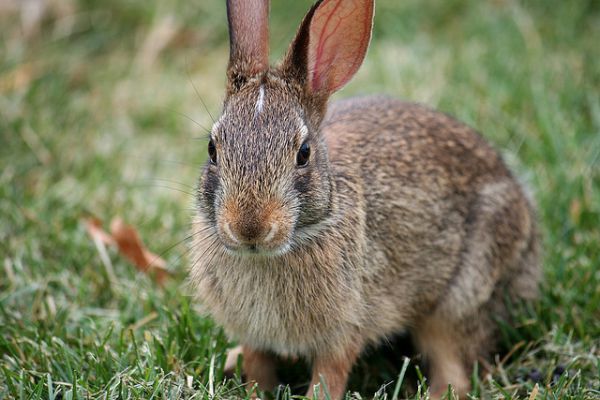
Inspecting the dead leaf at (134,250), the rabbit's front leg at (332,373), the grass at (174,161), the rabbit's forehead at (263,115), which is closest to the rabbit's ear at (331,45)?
the rabbit's forehead at (263,115)

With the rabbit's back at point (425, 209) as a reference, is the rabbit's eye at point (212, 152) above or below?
above

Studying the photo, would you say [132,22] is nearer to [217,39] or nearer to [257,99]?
[217,39]

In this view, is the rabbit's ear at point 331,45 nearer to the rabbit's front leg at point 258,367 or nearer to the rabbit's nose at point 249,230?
the rabbit's nose at point 249,230

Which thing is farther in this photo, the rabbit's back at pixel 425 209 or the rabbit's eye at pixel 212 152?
the rabbit's back at pixel 425 209

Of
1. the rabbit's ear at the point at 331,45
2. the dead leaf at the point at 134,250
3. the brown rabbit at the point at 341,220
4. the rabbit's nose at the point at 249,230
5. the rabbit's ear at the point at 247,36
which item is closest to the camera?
the rabbit's nose at the point at 249,230

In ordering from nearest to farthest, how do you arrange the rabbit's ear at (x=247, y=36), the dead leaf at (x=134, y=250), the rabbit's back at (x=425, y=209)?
the rabbit's ear at (x=247, y=36), the rabbit's back at (x=425, y=209), the dead leaf at (x=134, y=250)

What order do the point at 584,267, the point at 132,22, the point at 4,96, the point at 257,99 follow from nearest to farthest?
the point at 257,99, the point at 584,267, the point at 4,96, the point at 132,22

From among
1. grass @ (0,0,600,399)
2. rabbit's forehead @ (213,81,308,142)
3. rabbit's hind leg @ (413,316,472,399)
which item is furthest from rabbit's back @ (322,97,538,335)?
rabbit's forehead @ (213,81,308,142)

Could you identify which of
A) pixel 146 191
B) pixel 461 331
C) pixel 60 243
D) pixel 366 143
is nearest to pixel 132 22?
pixel 146 191
